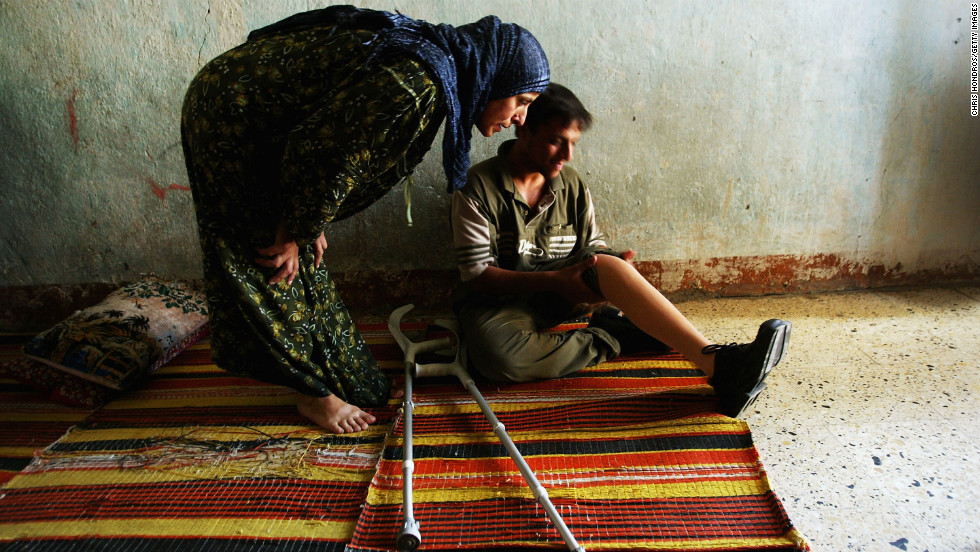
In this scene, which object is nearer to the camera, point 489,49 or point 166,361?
point 489,49

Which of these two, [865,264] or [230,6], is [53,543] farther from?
[865,264]

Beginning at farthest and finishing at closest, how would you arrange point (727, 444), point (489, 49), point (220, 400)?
point (220, 400) → point (727, 444) → point (489, 49)

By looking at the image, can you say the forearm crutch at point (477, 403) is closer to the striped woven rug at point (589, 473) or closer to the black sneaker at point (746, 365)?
the striped woven rug at point (589, 473)

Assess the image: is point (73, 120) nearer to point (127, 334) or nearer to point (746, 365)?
point (127, 334)

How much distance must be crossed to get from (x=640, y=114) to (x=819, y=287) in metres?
1.10

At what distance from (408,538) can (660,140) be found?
1.67 meters

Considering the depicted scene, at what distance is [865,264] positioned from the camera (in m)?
2.31

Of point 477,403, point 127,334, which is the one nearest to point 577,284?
point 477,403

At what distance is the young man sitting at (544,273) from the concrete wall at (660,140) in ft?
1.21

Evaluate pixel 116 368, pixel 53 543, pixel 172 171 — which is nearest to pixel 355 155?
pixel 53 543

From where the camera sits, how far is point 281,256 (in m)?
1.32

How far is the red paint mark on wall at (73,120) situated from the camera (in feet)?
6.57

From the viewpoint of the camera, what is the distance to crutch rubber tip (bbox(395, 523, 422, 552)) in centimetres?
107

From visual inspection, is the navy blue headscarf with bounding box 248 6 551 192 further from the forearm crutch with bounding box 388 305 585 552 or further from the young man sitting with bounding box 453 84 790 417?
the forearm crutch with bounding box 388 305 585 552
